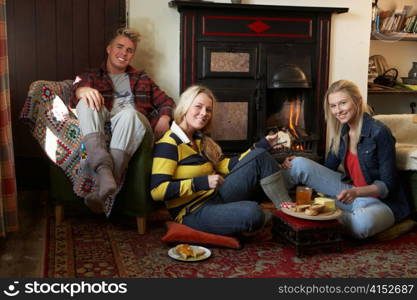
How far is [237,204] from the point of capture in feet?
8.02

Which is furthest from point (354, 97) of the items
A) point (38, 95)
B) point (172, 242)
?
point (38, 95)

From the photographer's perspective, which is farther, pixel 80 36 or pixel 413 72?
pixel 413 72

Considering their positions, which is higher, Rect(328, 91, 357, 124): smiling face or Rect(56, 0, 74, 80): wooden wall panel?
Rect(56, 0, 74, 80): wooden wall panel

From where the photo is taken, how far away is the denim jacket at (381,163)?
103 inches

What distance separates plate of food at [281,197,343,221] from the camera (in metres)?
2.36

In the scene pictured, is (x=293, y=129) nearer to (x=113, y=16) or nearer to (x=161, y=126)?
(x=161, y=126)

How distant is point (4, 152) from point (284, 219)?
4.53ft

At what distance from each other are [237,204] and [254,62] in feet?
5.37

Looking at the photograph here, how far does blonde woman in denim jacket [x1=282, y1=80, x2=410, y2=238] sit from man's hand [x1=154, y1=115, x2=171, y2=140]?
2.65 ft

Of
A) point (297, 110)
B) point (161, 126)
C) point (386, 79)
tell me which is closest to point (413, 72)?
point (386, 79)

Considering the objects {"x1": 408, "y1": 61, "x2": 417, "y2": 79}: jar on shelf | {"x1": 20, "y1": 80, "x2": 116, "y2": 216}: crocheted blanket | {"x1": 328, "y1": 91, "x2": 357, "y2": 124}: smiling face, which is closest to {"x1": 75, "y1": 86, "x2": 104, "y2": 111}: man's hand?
{"x1": 20, "y1": 80, "x2": 116, "y2": 216}: crocheted blanket

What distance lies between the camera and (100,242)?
8.32ft

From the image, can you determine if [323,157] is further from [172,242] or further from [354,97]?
[172,242]

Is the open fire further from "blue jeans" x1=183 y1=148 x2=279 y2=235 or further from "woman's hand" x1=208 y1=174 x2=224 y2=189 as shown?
"woman's hand" x1=208 y1=174 x2=224 y2=189
